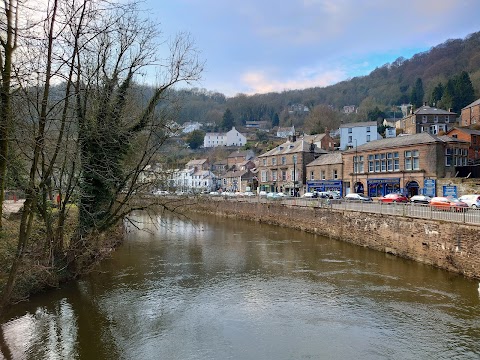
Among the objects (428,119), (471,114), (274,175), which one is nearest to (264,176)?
(274,175)

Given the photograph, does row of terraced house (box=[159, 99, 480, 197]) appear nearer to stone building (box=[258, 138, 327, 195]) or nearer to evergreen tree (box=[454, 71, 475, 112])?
stone building (box=[258, 138, 327, 195])

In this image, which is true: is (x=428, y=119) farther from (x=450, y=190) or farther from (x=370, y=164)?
(x=450, y=190)

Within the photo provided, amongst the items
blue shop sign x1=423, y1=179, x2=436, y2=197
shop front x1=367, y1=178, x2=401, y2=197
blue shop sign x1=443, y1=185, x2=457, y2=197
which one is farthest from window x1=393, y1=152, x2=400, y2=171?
blue shop sign x1=443, y1=185, x2=457, y2=197

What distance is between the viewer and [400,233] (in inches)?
861

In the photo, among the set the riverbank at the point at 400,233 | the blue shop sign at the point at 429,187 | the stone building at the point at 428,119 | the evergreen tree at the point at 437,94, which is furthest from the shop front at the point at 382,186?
the evergreen tree at the point at 437,94

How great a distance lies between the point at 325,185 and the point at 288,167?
906 cm

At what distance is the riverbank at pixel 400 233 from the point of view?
16.7 m

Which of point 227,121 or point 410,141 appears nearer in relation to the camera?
point 410,141

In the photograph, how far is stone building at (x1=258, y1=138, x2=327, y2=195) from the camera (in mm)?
55094

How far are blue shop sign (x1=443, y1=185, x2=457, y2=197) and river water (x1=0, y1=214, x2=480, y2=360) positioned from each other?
16.3m

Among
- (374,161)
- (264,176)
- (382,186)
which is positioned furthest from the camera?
(264,176)

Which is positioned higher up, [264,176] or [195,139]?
[195,139]

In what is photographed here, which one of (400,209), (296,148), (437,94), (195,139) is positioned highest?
(437,94)

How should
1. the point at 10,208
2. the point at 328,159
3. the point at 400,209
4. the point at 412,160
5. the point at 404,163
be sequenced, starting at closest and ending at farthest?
the point at 400,209, the point at 10,208, the point at 412,160, the point at 404,163, the point at 328,159
